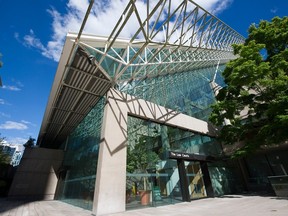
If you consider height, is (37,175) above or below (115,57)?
below

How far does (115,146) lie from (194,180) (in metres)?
8.02

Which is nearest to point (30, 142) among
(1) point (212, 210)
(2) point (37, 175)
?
(2) point (37, 175)

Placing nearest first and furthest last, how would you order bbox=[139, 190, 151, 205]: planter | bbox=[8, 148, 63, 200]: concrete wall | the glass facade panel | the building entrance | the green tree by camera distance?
bbox=[139, 190, 151, 205]: planter → the green tree → the building entrance → the glass facade panel → bbox=[8, 148, 63, 200]: concrete wall

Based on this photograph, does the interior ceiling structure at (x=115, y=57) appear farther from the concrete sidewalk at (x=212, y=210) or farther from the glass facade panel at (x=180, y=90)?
the concrete sidewalk at (x=212, y=210)

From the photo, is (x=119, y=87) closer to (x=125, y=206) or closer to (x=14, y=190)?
(x=125, y=206)

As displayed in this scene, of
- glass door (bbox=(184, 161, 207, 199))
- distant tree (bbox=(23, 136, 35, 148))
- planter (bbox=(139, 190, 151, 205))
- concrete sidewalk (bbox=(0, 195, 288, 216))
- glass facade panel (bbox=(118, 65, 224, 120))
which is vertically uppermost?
glass facade panel (bbox=(118, 65, 224, 120))

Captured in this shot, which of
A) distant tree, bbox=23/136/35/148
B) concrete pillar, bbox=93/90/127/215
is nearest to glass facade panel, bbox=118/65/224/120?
concrete pillar, bbox=93/90/127/215

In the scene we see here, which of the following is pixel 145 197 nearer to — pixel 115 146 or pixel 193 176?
pixel 115 146

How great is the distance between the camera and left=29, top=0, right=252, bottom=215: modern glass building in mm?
9398

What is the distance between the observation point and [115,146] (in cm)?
1033

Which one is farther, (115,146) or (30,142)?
(30,142)

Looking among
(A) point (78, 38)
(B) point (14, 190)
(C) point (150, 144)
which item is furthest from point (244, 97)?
(B) point (14, 190)

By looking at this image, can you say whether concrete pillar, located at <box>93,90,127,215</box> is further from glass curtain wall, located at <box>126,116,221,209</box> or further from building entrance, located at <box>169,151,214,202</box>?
building entrance, located at <box>169,151,214,202</box>

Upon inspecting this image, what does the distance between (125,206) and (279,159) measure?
55.3 ft
